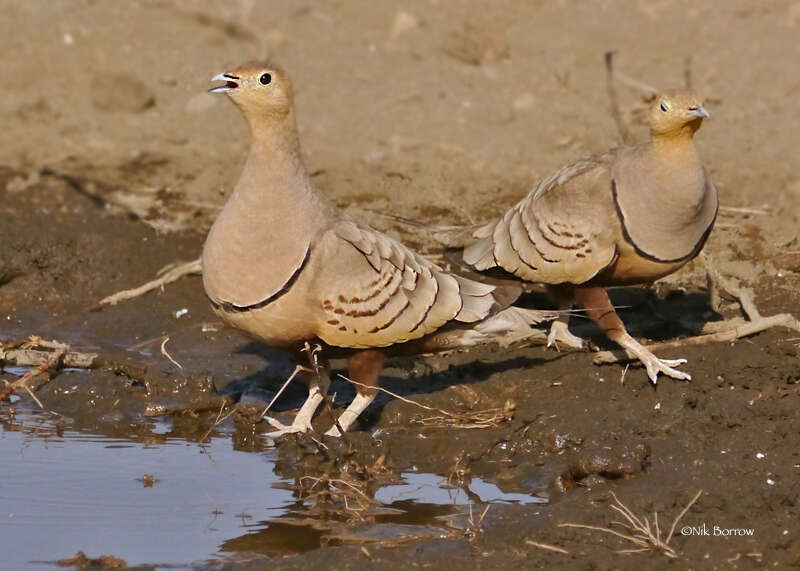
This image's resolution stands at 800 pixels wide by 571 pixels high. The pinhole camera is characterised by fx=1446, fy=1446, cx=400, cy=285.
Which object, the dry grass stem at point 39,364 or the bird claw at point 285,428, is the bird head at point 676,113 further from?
the dry grass stem at point 39,364

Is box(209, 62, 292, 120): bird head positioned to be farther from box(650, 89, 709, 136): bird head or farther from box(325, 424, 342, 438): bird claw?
box(650, 89, 709, 136): bird head

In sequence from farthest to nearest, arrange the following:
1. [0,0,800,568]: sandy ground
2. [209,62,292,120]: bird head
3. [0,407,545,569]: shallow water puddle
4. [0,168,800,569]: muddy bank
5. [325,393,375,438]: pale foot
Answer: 1. [325,393,375,438]: pale foot
2. [209,62,292,120]: bird head
3. [0,0,800,568]: sandy ground
4. [0,407,545,569]: shallow water puddle
5. [0,168,800,569]: muddy bank

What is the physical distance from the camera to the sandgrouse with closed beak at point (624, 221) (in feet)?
24.6

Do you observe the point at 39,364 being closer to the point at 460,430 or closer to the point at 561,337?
the point at 460,430

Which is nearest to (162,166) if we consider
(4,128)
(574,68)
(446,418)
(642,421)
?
(4,128)

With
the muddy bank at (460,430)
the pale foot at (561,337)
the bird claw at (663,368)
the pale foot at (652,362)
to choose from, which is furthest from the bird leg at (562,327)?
the bird claw at (663,368)

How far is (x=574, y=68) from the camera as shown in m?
11.9

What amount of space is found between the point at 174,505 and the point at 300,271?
3.98 feet

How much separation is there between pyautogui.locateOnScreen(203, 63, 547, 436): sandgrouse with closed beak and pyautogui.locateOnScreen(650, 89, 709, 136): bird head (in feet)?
4.61

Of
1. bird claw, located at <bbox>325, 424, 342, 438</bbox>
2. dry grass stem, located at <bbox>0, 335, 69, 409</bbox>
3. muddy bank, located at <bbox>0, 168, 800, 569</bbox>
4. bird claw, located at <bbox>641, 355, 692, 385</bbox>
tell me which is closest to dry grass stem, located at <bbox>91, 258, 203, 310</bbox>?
muddy bank, located at <bbox>0, 168, 800, 569</bbox>

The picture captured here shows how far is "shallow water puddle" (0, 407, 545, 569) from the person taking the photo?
5934 mm

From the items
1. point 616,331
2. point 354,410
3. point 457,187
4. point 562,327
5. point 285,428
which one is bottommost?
point 285,428

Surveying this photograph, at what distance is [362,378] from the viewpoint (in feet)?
23.6

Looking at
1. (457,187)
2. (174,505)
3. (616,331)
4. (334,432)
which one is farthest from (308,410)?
(457,187)
